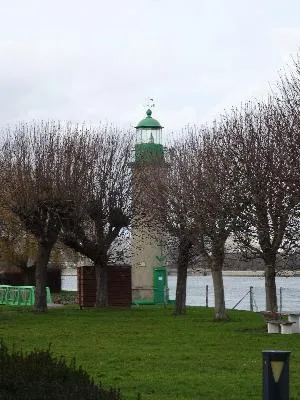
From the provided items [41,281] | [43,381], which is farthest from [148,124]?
[43,381]

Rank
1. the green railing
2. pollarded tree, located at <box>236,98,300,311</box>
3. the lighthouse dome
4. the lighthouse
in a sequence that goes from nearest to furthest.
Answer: pollarded tree, located at <box>236,98,300,311</box>
the lighthouse
the green railing
the lighthouse dome

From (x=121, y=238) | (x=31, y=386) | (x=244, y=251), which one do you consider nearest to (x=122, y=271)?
(x=121, y=238)

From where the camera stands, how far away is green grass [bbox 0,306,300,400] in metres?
13.5

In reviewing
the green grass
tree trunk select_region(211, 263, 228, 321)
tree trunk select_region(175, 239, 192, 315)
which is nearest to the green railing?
the green grass

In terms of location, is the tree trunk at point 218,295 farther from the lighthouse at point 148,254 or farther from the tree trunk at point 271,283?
the lighthouse at point 148,254

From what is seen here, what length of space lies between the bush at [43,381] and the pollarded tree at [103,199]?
24.6 meters

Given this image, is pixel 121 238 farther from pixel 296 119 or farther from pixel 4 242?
pixel 296 119

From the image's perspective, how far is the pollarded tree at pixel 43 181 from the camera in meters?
33.7

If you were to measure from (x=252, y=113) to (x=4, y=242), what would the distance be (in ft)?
68.0

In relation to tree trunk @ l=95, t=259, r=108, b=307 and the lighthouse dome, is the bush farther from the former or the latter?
the lighthouse dome

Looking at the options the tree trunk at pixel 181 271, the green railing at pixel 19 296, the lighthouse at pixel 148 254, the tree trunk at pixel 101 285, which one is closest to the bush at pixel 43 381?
the tree trunk at pixel 181 271

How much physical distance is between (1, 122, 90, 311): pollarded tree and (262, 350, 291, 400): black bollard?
2505cm

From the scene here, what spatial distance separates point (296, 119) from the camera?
2347 centimetres

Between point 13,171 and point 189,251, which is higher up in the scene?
point 13,171
